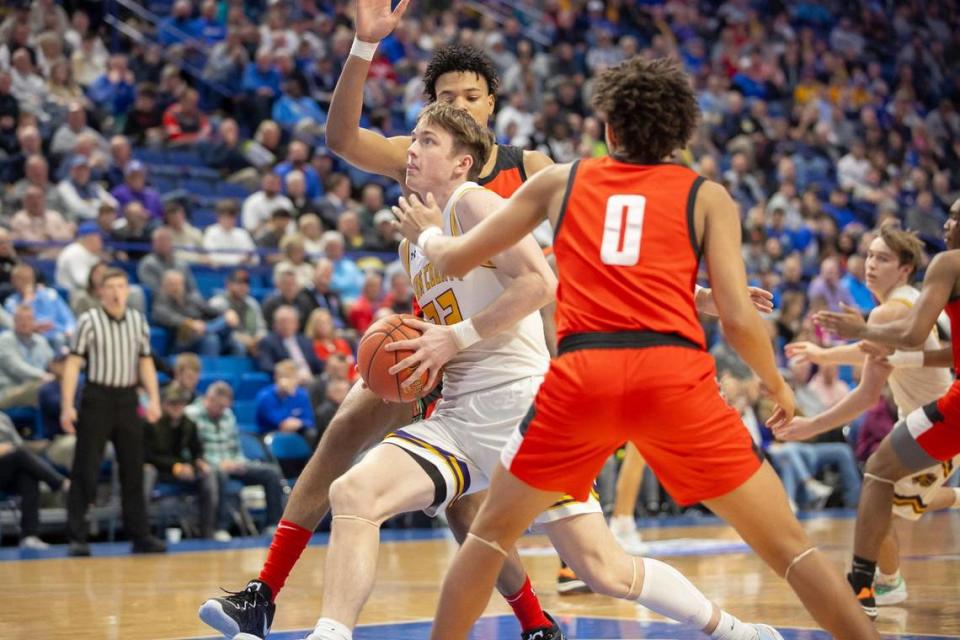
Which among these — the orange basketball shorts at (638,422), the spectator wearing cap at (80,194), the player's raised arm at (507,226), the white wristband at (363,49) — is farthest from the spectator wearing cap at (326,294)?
the orange basketball shorts at (638,422)

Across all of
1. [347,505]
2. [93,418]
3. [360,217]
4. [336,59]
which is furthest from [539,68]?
[347,505]

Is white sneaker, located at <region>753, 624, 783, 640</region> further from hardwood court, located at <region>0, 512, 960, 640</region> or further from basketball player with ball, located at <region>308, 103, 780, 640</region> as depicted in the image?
hardwood court, located at <region>0, 512, 960, 640</region>

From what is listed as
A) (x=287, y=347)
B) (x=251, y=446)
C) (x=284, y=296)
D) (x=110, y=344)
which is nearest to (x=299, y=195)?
(x=284, y=296)

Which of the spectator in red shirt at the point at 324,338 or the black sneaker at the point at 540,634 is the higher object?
the spectator in red shirt at the point at 324,338

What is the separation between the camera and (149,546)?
9984 mm

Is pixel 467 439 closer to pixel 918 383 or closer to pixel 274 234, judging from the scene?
pixel 918 383

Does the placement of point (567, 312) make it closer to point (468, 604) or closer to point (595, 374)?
point (595, 374)

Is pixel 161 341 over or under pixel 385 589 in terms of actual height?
over

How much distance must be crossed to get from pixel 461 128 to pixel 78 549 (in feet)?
Result: 21.1

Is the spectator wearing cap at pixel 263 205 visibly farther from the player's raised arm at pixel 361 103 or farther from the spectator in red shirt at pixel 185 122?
the player's raised arm at pixel 361 103

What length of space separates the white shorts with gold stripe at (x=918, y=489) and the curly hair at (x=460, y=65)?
9.25 feet

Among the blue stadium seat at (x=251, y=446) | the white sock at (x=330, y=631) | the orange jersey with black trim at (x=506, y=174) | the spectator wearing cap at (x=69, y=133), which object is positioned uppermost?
the spectator wearing cap at (x=69, y=133)

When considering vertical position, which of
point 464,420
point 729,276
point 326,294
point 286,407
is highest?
point 729,276

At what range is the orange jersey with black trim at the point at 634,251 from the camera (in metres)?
3.60
